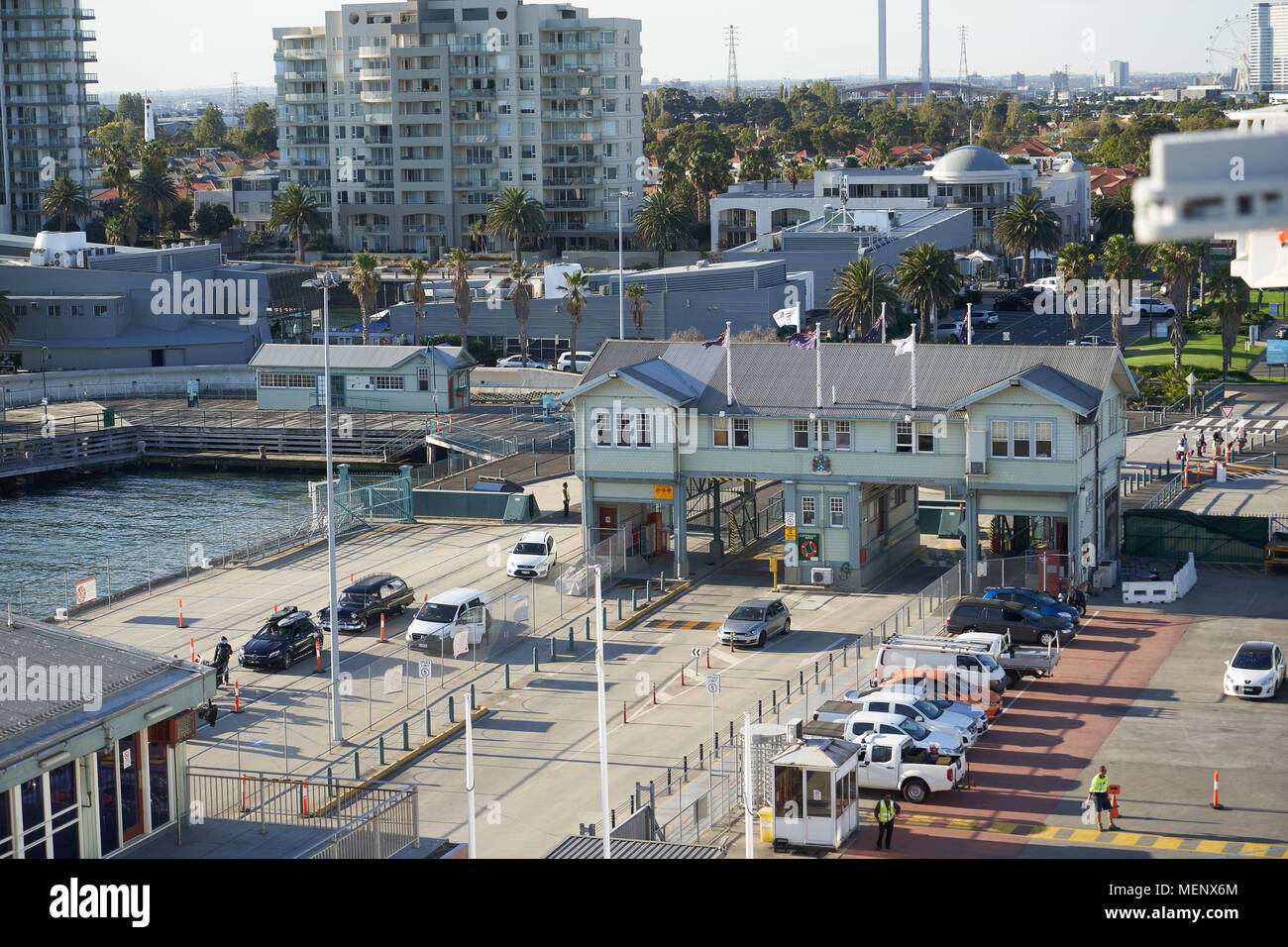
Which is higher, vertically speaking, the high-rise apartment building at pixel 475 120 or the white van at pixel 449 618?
the high-rise apartment building at pixel 475 120

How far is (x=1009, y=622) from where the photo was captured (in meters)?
48.2

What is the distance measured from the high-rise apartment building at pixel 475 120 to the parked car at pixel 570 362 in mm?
59131

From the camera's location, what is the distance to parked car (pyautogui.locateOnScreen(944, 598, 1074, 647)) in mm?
48000

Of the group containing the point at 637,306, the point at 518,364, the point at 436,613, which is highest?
the point at 637,306

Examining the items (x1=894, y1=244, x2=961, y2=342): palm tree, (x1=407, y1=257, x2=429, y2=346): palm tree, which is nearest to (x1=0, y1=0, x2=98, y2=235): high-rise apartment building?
(x1=407, y1=257, x2=429, y2=346): palm tree

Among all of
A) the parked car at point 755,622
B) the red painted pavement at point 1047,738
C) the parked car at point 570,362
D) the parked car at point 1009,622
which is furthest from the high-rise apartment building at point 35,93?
the red painted pavement at point 1047,738

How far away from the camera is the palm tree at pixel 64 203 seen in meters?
150

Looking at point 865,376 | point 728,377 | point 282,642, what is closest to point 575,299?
point 728,377

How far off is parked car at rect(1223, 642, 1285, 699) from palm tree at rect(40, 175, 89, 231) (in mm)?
128892

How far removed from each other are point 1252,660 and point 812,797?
1607 centimetres

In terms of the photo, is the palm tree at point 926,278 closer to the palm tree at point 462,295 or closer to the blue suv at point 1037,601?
the palm tree at point 462,295

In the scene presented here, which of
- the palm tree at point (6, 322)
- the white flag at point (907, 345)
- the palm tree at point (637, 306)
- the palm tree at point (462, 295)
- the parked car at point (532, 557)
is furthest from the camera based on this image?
the palm tree at point (462, 295)

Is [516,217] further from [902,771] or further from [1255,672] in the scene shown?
[902,771]

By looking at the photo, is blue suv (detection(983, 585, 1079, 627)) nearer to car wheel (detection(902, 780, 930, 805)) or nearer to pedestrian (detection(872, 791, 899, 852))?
car wheel (detection(902, 780, 930, 805))
